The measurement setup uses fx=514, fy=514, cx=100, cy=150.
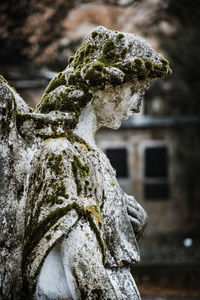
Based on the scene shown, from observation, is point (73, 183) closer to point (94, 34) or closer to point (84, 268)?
point (84, 268)

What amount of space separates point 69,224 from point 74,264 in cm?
18

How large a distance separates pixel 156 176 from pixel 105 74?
59.1 feet

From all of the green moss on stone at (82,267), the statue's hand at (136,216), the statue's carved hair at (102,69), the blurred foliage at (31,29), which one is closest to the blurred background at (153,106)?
the blurred foliage at (31,29)

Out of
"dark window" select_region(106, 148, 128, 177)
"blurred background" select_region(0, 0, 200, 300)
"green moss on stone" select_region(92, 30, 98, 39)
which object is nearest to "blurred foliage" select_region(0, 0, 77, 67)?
"blurred background" select_region(0, 0, 200, 300)

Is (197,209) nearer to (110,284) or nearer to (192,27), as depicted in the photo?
(192,27)

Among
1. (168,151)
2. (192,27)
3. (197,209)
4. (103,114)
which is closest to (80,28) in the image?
(192,27)

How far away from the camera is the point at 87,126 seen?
2750 mm

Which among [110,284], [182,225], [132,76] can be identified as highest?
[132,76]

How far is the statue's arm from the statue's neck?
543 mm

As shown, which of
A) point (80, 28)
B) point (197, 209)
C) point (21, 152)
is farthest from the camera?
point (197, 209)

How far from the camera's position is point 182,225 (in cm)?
2008

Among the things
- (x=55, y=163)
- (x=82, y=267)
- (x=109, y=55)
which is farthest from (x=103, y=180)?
(x=109, y=55)

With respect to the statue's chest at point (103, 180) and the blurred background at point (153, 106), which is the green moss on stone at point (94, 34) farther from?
the blurred background at point (153, 106)

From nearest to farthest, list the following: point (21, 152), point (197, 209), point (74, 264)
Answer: point (74, 264) < point (21, 152) < point (197, 209)
